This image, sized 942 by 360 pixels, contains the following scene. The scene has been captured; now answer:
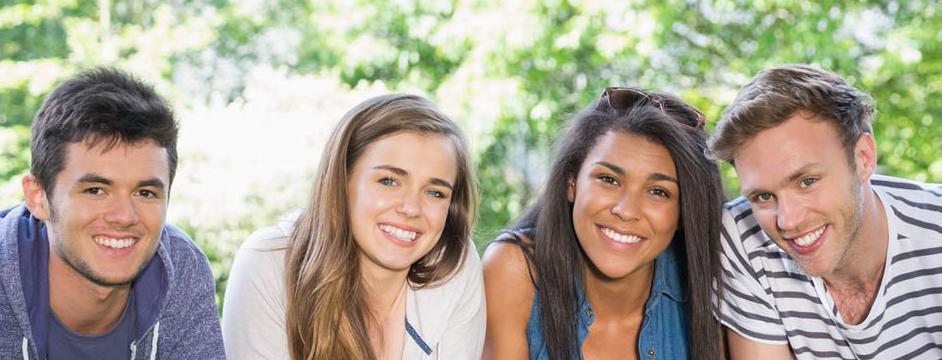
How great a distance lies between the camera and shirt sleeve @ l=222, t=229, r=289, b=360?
9.06ft

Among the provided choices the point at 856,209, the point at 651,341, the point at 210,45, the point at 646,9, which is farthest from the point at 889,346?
the point at 210,45

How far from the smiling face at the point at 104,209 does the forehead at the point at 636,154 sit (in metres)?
1.30

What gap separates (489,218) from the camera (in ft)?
22.7

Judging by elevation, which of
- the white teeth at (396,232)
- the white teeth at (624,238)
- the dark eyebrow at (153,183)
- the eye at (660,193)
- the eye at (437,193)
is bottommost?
the white teeth at (396,232)

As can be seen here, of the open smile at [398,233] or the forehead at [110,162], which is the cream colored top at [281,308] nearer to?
the open smile at [398,233]

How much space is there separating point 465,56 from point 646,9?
4.14ft

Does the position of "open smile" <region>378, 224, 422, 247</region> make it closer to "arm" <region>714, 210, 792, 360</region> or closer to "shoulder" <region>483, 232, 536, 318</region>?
"shoulder" <region>483, 232, 536, 318</region>

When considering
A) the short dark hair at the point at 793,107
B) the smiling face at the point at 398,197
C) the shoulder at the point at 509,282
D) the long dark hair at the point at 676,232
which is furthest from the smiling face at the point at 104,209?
the short dark hair at the point at 793,107

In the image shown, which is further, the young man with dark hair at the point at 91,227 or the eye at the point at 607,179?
the eye at the point at 607,179

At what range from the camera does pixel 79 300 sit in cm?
260

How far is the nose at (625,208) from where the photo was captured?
117 inches

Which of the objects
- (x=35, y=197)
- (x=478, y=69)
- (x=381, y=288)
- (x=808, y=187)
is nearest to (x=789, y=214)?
(x=808, y=187)

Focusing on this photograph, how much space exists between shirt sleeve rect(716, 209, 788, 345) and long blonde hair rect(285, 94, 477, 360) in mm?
862

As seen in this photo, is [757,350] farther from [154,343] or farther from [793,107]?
[154,343]
